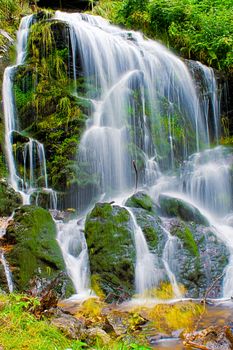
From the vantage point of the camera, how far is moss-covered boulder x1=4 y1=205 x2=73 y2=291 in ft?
22.4

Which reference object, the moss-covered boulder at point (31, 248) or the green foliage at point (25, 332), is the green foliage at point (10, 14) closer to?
the moss-covered boulder at point (31, 248)

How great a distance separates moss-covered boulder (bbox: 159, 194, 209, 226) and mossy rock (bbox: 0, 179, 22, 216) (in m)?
A: 3.32

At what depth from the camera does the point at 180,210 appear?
8852mm

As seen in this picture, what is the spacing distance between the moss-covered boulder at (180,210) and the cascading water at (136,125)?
0.56 m

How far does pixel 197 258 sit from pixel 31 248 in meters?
3.08

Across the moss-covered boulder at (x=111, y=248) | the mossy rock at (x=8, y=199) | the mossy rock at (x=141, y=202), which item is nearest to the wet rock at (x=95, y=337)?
the moss-covered boulder at (x=111, y=248)

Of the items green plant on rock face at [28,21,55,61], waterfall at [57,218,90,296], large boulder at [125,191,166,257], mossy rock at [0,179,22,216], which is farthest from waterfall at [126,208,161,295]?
green plant on rock face at [28,21,55,61]

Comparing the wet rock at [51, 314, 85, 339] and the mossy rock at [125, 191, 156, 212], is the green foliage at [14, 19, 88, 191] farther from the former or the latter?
the wet rock at [51, 314, 85, 339]

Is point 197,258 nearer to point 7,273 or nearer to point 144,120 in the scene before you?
point 7,273

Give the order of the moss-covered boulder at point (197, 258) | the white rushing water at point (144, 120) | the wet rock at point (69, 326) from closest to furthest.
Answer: the wet rock at point (69, 326), the moss-covered boulder at point (197, 258), the white rushing water at point (144, 120)

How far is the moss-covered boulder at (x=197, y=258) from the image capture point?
705 cm

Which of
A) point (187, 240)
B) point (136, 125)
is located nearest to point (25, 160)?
point (136, 125)

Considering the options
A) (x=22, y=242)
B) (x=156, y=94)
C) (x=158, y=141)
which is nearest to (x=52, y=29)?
(x=156, y=94)

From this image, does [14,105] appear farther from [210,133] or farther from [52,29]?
[210,133]
